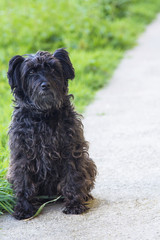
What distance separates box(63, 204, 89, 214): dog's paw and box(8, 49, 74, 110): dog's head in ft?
2.87

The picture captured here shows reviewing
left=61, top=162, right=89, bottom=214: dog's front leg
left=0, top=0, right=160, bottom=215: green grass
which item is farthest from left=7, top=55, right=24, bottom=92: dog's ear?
left=0, top=0, right=160, bottom=215: green grass

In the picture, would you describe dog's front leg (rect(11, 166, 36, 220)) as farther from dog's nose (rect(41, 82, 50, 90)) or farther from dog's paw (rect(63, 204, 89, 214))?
dog's nose (rect(41, 82, 50, 90))

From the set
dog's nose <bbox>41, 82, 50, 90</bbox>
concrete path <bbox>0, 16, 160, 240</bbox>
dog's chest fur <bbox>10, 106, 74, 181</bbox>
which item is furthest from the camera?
dog's chest fur <bbox>10, 106, 74, 181</bbox>

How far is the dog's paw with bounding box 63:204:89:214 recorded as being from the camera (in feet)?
14.2

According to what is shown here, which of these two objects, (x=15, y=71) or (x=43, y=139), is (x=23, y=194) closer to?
(x=43, y=139)

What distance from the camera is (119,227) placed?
3967 mm

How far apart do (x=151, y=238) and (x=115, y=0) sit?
12265 mm

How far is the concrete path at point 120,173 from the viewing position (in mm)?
3955

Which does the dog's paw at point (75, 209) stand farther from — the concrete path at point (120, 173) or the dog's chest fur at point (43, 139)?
the dog's chest fur at point (43, 139)

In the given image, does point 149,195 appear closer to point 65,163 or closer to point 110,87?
point 65,163

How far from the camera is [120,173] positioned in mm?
5258

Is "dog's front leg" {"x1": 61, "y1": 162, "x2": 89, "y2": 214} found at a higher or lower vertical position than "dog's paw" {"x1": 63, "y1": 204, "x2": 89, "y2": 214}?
higher

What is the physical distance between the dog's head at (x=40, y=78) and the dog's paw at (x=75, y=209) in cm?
88

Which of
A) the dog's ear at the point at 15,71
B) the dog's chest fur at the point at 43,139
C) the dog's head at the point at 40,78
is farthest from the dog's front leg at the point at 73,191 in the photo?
the dog's ear at the point at 15,71
